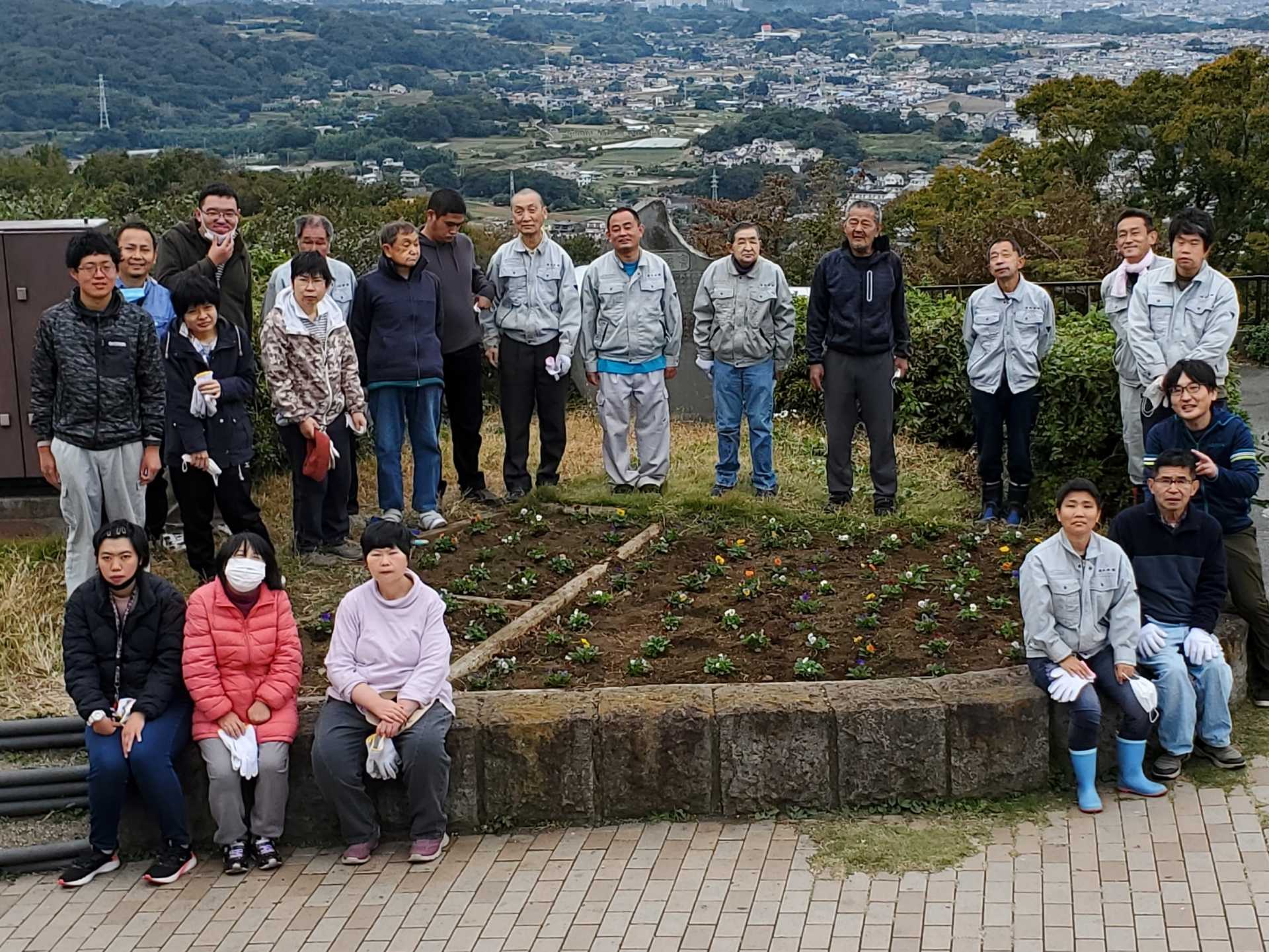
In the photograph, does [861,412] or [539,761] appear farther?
[861,412]

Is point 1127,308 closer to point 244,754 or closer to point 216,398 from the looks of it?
point 216,398

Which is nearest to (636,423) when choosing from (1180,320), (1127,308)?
(1127,308)

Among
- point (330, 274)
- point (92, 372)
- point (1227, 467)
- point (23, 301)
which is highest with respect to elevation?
point (330, 274)

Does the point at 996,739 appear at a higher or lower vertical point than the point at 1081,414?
lower

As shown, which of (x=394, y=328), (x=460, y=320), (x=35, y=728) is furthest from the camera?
(x=460, y=320)

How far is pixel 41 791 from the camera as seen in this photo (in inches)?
235

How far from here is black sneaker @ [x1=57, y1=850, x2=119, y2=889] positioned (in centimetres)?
562

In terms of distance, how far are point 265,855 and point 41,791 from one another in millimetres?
947

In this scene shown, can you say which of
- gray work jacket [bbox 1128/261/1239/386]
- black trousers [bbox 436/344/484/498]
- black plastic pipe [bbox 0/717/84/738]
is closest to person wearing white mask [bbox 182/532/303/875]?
black plastic pipe [bbox 0/717/84/738]

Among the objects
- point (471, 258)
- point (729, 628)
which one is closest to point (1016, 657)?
point (729, 628)

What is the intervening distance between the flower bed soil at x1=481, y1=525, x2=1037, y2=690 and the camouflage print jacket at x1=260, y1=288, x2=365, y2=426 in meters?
1.77

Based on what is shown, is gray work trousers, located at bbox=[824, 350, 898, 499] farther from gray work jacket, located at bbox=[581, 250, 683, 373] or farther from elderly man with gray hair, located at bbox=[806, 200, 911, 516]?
gray work jacket, located at bbox=[581, 250, 683, 373]

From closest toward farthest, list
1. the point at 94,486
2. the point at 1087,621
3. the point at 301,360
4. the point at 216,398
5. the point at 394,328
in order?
the point at 1087,621 → the point at 94,486 → the point at 216,398 → the point at 301,360 → the point at 394,328

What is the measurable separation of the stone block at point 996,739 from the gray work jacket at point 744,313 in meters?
3.88
